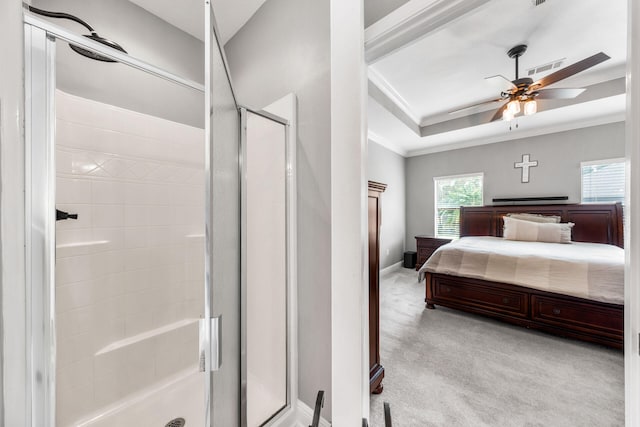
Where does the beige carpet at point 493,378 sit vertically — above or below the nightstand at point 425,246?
below

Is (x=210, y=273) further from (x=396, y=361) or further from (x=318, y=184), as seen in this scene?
(x=396, y=361)

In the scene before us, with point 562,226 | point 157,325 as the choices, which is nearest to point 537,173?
point 562,226

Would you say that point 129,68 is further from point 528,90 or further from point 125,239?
point 528,90

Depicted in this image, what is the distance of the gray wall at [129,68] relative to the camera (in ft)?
4.47

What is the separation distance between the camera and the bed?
1.99m

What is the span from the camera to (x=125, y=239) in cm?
154

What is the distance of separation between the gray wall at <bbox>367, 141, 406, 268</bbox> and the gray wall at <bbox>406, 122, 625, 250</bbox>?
30cm

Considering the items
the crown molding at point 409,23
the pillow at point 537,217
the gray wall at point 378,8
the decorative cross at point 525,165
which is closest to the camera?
the crown molding at point 409,23

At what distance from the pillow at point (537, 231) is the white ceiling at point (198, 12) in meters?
4.43

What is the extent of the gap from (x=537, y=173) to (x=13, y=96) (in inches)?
227

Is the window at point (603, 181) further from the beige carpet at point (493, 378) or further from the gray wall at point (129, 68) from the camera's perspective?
the gray wall at point (129, 68)

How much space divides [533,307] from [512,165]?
2.94 meters

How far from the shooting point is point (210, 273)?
60 centimetres

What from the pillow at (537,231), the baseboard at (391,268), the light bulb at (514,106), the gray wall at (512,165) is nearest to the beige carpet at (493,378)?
the pillow at (537,231)
